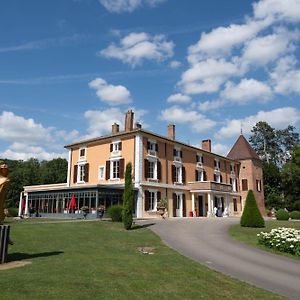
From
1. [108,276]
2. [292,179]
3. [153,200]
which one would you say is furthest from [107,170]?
[292,179]

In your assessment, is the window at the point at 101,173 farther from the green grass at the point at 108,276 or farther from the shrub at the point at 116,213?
the green grass at the point at 108,276

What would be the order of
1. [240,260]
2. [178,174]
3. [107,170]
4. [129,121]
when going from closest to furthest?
[240,260], [107,170], [129,121], [178,174]

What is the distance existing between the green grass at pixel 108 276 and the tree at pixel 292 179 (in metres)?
42.9

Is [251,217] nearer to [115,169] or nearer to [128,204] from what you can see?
[128,204]

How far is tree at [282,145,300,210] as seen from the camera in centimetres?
5203

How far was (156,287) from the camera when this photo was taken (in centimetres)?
797

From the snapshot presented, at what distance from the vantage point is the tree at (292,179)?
52.0 m

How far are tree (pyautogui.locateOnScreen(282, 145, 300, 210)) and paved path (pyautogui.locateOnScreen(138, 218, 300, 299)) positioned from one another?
119 ft

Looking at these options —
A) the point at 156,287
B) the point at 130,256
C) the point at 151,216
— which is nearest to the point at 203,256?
the point at 130,256

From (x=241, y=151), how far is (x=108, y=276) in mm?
45184

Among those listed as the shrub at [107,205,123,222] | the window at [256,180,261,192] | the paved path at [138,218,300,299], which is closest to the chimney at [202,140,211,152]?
the window at [256,180,261,192]

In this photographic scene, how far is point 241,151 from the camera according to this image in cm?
5159

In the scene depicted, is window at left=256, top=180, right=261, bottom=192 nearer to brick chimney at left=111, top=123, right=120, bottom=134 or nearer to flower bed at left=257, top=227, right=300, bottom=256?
brick chimney at left=111, top=123, right=120, bottom=134

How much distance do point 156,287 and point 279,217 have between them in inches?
1160
